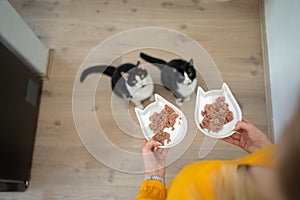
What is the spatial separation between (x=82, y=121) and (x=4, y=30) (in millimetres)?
439

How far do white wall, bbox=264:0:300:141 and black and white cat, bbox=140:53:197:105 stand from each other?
0.32 meters

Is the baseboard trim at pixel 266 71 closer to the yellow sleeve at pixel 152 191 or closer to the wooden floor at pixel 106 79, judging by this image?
the wooden floor at pixel 106 79

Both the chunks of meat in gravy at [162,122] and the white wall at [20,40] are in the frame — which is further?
the chunks of meat in gravy at [162,122]

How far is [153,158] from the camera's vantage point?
2.57 ft

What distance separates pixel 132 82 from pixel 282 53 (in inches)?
22.2

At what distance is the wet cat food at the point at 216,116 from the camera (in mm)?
893

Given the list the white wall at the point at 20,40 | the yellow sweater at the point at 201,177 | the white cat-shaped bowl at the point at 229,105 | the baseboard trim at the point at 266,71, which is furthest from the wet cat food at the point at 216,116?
the white wall at the point at 20,40

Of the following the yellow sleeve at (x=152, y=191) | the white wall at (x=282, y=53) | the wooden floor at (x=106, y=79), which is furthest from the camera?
the wooden floor at (x=106, y=79)

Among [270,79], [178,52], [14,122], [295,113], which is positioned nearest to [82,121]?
[14,122]

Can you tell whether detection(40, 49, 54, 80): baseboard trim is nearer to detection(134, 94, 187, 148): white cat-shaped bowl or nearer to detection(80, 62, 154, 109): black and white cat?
detection(80, 62, 154, 109): black and white cat

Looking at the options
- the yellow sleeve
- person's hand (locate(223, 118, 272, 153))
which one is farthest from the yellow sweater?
person's hand (locate(223, 118, 272, 153))

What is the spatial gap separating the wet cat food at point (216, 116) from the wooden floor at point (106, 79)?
134mm

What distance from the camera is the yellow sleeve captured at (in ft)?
2.04

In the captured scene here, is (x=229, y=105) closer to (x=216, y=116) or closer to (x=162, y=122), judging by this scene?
(x=216, y=116)
